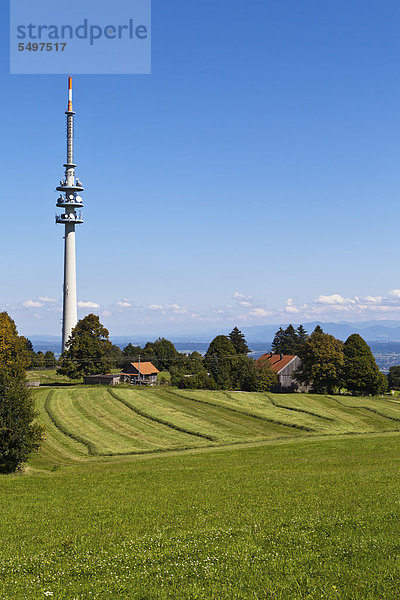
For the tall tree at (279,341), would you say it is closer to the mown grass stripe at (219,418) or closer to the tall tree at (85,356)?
the tall tree at (85,356)

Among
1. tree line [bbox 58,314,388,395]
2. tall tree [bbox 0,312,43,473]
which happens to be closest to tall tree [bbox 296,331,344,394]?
tree line [bbox 58,314,388,395]

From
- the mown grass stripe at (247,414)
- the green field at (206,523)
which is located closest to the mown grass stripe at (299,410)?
the mown grass stripe at (247,414)

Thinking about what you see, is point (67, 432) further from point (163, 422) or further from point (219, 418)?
point (219, 418)

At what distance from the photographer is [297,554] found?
Answer: 1459 centimetres

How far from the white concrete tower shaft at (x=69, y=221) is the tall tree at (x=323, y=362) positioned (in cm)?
5897

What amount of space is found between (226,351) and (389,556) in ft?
357

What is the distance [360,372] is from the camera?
99125 mm

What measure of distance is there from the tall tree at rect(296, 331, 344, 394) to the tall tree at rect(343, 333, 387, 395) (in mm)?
1568

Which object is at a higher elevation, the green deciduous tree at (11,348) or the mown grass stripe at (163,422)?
the green deciduous tree at (11,348)

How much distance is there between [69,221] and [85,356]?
43.7 metres

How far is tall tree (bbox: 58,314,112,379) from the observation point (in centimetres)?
10206

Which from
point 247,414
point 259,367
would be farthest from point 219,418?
point 259,367

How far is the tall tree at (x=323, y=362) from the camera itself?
99.7 metres

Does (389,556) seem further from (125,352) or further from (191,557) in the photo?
(125,352)
